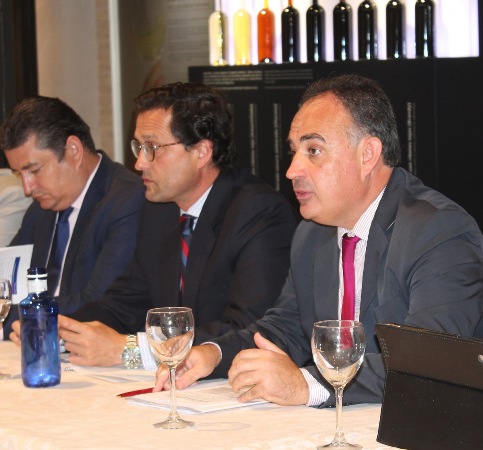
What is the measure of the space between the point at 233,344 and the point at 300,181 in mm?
460

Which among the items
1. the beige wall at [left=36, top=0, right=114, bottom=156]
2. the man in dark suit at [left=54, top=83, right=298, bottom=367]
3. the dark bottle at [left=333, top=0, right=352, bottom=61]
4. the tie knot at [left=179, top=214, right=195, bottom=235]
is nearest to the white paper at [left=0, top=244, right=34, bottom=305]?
the man in dark suit at [left=54, top=83, right=298, bottom=367]

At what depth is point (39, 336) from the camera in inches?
92.5

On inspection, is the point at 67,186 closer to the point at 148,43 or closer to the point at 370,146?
the point at 370,146

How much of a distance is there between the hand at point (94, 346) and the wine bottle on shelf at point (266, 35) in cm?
336

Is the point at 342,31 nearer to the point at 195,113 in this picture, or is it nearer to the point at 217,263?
the point at 195,113

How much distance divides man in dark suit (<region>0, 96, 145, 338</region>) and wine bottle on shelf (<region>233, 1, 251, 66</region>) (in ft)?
6.72

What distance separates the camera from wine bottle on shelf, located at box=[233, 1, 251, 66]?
5.82 metres

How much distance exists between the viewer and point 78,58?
6.92 meters

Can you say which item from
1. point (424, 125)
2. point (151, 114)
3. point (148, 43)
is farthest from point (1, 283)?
point (148, 43)

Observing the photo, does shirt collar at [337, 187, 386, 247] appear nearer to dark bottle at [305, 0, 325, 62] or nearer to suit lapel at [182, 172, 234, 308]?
suit lapel at [182, 172, 234, 308]

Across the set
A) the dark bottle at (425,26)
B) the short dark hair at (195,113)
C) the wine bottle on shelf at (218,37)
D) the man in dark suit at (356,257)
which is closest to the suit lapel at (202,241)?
the short dark hair at (195,113)

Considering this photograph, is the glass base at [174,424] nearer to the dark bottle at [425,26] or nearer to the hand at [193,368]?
the hand at [193,368]

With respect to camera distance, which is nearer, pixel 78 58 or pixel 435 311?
pixel 435 311

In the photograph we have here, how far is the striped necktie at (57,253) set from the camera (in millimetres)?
3771
